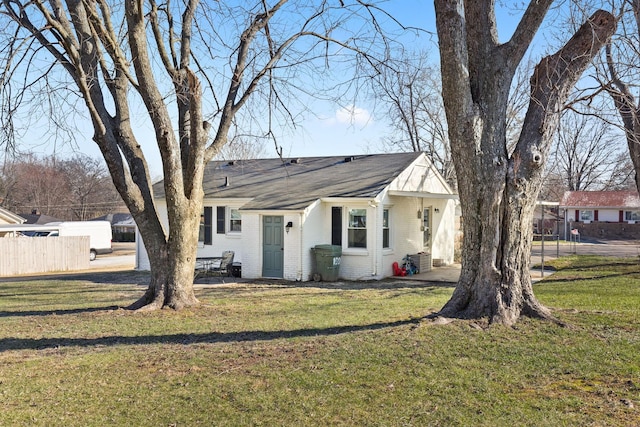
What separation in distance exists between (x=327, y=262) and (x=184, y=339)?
28.5 feet

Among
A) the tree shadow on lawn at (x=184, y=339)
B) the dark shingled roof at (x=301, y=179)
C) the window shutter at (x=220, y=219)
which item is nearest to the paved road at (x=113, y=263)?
the dark shingled roof at (x=301, y=179)

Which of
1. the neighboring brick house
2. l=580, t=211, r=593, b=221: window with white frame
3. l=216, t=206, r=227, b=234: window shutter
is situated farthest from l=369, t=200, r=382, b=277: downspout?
l=580, t=211, r=593, b=221: window with white frame

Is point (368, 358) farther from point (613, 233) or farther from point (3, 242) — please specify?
point (613, 233)

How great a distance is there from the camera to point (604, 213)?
48.3 metres

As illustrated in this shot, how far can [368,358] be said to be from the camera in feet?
20.5

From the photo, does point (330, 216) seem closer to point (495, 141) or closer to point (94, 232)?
point (495, 141)

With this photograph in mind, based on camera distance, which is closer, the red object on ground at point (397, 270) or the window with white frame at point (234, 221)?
the red object on ground at point (397, 270)

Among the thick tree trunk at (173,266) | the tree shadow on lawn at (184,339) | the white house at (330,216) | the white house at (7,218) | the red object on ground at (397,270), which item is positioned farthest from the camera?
the white house at (7,218)

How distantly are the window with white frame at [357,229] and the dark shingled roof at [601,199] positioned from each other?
35457 mm

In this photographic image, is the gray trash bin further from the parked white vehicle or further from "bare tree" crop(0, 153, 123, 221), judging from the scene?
"bare tree" crop(0, 153, 123, 221)

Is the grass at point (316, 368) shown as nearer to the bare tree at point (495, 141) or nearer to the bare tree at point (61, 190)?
the bare tree at point (495, 141)

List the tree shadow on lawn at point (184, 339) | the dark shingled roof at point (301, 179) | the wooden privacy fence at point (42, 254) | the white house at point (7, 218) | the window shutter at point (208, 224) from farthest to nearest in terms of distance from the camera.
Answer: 1. the white house at point (7, 218)
2. the wooden privacy fence at point (42, 254)
3. the window shutter at point (208, 224)
4. the dark shingled roof at point (301, 179)
5. the tree shadow on lawn at point (184, 339)

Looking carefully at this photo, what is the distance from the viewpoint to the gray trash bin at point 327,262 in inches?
636

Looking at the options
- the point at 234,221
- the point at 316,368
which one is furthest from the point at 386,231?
the point at 316,368
